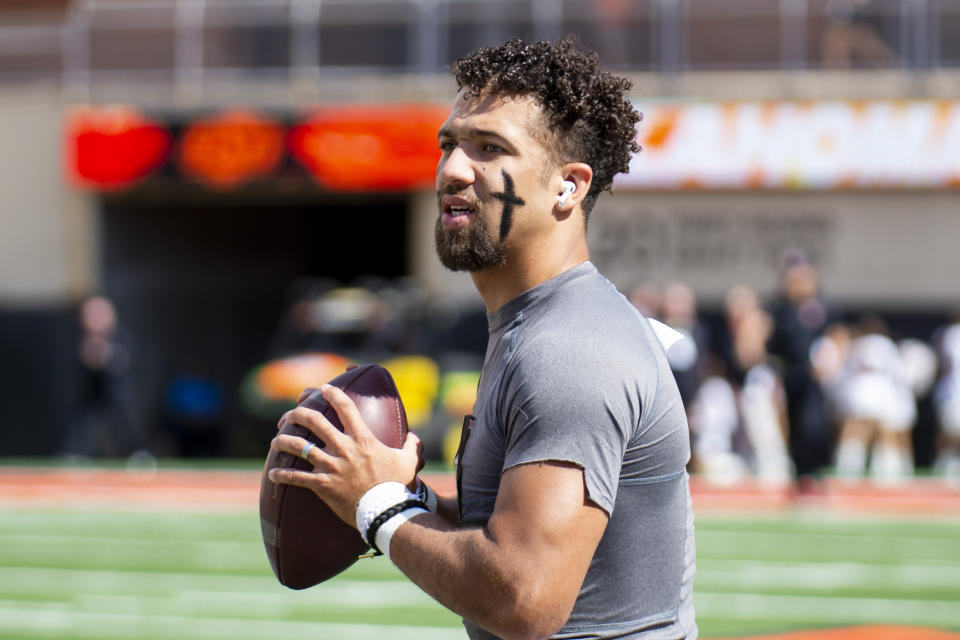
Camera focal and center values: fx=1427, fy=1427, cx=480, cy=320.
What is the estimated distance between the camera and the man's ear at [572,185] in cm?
279

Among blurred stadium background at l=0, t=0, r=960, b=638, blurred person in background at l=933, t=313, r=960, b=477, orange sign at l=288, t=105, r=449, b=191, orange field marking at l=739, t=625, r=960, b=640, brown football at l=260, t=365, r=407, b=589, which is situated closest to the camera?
brown football at l=260, t=365, r=407, b=589

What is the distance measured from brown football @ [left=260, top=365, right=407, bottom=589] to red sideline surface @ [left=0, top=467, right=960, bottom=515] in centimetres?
850

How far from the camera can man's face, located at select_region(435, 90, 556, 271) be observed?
2756 millimetres

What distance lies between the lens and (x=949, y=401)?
A: 51.0 ft

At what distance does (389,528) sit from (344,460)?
0.15m

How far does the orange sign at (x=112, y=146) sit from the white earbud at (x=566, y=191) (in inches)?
661

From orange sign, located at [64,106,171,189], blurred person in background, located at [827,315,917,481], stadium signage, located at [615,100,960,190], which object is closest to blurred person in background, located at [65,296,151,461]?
orange sign, located at [64,106,171,189]

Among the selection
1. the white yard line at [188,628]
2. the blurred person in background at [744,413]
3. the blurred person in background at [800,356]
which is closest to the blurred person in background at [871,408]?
the blurred person in background at [744,413]

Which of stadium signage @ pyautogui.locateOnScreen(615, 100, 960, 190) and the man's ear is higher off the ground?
stadium signage @ pyautogui.locateOnScreen(615, 100, 960, 190)

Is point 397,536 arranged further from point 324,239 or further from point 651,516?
point 324,239

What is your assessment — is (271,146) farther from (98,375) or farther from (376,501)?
(376,501)

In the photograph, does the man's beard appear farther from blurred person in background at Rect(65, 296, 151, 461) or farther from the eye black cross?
blurred person in background at Rect(65, 296, 151, 461)

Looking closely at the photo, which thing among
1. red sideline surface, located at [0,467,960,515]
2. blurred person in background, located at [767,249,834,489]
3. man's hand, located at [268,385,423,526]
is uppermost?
man's hand, located at [268,385,423,526]

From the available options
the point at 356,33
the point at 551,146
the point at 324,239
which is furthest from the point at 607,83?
the point at 324,239
